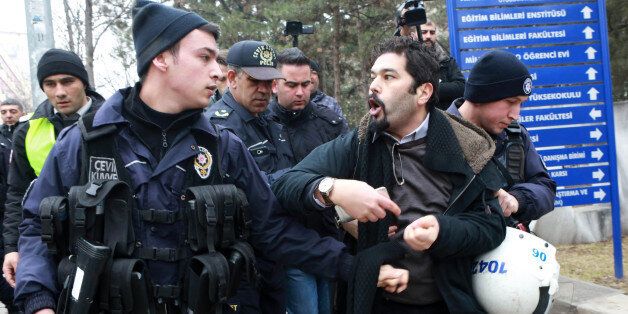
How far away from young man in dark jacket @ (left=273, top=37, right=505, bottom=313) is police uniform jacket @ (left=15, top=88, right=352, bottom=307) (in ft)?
0.61

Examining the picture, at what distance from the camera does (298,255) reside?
2627mm

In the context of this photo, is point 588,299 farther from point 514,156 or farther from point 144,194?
point 144,194

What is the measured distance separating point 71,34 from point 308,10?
524cm

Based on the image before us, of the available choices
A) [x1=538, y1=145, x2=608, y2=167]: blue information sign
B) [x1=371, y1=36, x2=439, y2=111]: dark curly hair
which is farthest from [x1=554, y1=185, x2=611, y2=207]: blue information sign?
[x1=371, y1=36, x2=439, y2=111]: dark curly hair

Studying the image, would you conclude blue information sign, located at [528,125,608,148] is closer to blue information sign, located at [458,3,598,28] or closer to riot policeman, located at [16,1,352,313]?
blue information sign, located at [458,3,598,28]

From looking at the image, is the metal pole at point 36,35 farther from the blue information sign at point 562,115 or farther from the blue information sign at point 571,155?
the blue information sign at point 571,155

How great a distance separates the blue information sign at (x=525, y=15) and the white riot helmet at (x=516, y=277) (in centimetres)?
445

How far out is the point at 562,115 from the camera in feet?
21.9

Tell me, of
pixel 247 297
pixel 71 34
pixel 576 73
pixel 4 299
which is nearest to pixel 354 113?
pixel 71 34

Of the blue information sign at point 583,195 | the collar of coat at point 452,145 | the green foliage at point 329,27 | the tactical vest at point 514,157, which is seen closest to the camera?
the collar of coat at point 452,145

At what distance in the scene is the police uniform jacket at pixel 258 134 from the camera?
3.61m

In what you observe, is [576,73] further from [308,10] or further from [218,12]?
[218,12]

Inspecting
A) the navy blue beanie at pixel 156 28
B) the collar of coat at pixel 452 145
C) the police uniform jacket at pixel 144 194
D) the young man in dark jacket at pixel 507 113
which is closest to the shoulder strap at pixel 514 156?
the young man in dark jacket at pixel 507 113

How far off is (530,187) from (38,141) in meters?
2.92
